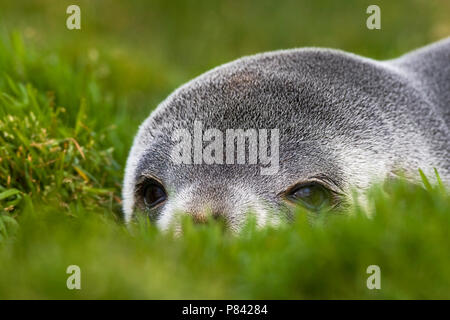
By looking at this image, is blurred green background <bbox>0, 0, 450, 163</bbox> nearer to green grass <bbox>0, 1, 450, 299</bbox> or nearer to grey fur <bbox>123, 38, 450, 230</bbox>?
green grass <bbox>0, 1, 450, 299</bbox>

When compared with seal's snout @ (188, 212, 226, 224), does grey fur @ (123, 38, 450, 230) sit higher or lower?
higher

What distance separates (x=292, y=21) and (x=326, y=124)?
27.8 ft

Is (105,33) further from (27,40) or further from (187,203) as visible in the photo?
(187,203)

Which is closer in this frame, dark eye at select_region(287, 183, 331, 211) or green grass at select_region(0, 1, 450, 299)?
green grass at select_region(0, 1, 450, 299)

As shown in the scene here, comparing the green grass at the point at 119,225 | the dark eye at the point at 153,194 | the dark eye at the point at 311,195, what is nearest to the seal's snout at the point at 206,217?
the green grass at the point at 119,225

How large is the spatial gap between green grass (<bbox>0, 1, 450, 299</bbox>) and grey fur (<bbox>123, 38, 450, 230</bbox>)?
0.26 meters

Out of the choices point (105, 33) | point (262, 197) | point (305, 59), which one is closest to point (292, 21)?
point (105, 33)

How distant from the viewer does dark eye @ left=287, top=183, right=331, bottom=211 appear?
4129mm

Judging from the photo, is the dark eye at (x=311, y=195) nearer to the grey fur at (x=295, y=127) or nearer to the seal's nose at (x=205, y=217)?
the grey fur at (x=295, y=127)

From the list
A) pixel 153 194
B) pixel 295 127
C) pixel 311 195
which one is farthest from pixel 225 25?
pixel 311 195

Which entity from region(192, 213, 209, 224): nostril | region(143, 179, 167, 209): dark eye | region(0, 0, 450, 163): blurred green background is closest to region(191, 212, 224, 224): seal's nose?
region(192, 213, 209, 224): nostril

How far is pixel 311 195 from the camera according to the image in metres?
4.15

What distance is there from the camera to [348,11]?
1239cm

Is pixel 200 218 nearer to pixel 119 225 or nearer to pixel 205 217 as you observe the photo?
pixel 205 217
